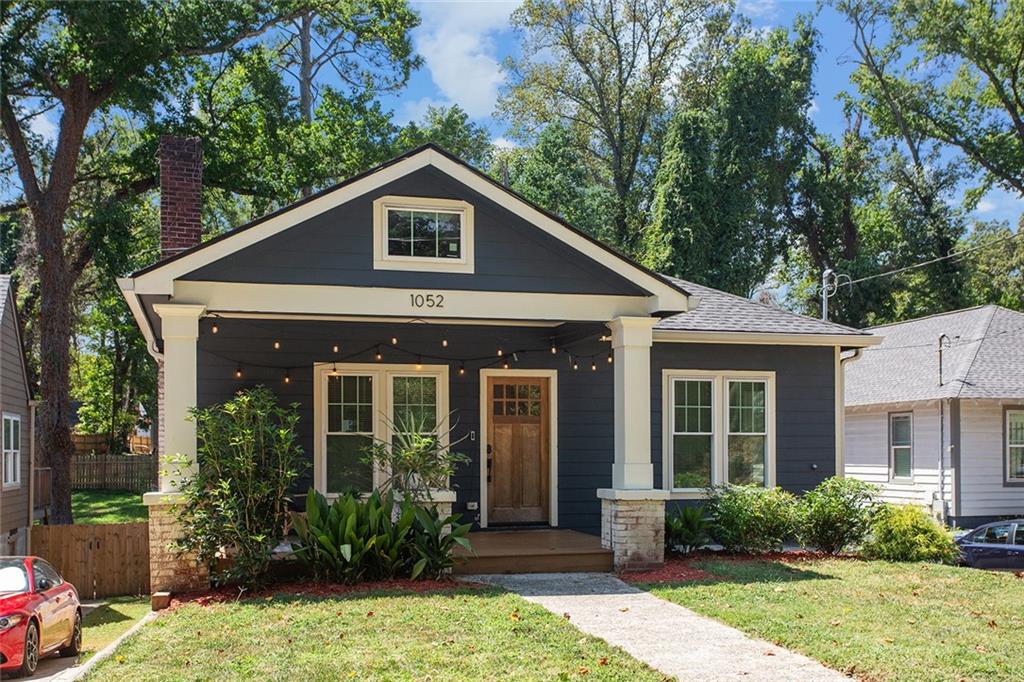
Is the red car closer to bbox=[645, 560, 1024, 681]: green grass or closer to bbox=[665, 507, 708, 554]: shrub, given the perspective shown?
bbox=[645, 560, 1024, 681]: green grass

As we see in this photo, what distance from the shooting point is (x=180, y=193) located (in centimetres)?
1469

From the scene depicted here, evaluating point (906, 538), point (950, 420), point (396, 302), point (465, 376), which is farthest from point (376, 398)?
point (950, 420)

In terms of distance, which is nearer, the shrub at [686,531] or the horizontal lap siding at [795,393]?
the shrub at [686,531]

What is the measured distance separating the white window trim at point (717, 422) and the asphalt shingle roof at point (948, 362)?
5126mm

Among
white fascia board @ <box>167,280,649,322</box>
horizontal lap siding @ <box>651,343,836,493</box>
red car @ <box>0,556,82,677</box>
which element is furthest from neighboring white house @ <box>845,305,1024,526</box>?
red car @ <box>0,556,82,677</box>

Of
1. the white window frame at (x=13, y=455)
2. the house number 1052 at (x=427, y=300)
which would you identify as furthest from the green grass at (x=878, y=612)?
the white window frame at (x=13, y=455)

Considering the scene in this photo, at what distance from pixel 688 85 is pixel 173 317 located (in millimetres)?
28222

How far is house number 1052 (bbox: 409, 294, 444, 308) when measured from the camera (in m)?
11.4

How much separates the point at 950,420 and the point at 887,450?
2327 mm

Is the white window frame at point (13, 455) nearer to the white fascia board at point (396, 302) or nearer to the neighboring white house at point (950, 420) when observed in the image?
the white fascia board at point (396, 302)

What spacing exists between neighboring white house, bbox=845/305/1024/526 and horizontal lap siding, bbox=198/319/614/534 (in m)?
7.87

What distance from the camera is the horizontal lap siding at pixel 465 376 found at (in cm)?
1340

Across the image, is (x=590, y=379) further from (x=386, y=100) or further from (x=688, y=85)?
(x=688, y=85)

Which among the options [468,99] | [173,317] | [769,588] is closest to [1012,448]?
[769,588]
